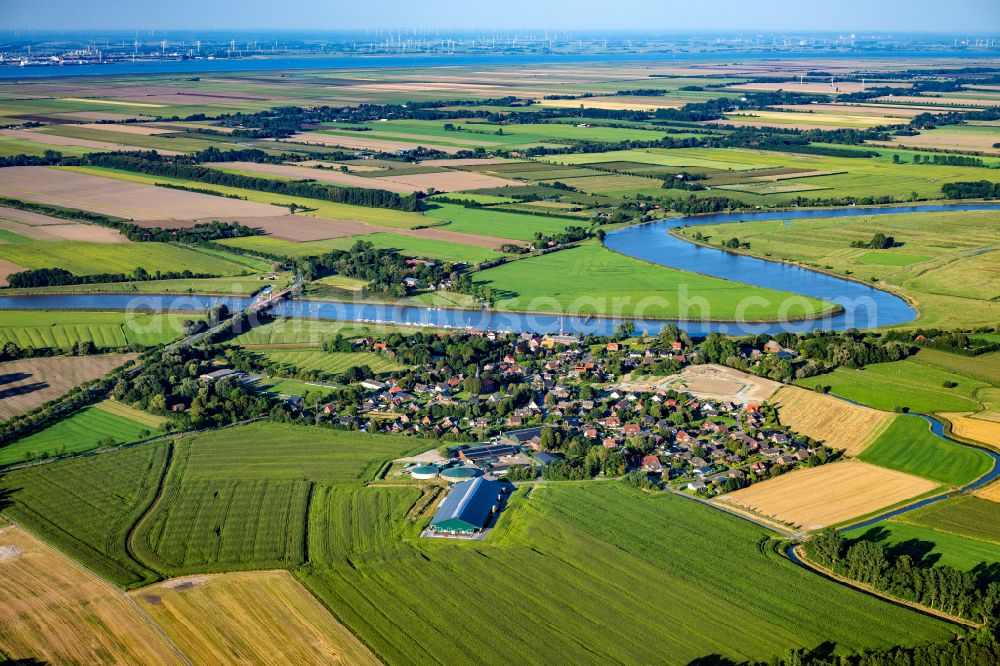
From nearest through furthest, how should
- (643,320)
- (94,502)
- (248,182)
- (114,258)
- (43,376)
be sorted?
(94,502), (43,376), (643,320), (114,258), (248,182)

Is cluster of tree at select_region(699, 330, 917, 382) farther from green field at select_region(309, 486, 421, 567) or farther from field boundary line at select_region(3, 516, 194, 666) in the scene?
field boundary line at select_region(3, 516, 194, 666)

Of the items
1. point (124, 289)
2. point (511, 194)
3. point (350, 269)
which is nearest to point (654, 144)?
point (511, 194)

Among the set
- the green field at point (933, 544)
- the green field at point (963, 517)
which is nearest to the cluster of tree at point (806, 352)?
the green field at point (963, 517)

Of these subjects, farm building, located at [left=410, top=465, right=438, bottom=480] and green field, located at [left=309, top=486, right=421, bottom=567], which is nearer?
green field, located at [left=309, top=486, right=421, bottom=567]

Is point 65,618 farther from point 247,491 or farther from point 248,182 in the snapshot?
point 248,182

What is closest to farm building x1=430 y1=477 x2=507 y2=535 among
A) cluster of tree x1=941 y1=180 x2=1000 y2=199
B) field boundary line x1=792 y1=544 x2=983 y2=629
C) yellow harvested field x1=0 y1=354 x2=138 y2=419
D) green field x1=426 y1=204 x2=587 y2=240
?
field boundary line x1=792 y1=544 x2=983 y2=629

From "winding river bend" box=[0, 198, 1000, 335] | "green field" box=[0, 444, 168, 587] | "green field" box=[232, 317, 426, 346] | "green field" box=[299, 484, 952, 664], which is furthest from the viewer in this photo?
"winding river bend" box=[0, 198, 1000, 335]

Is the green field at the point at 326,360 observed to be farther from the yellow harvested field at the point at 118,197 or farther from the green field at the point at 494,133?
the green field at the point at 494,133

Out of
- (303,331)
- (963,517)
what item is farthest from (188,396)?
(963,517)
